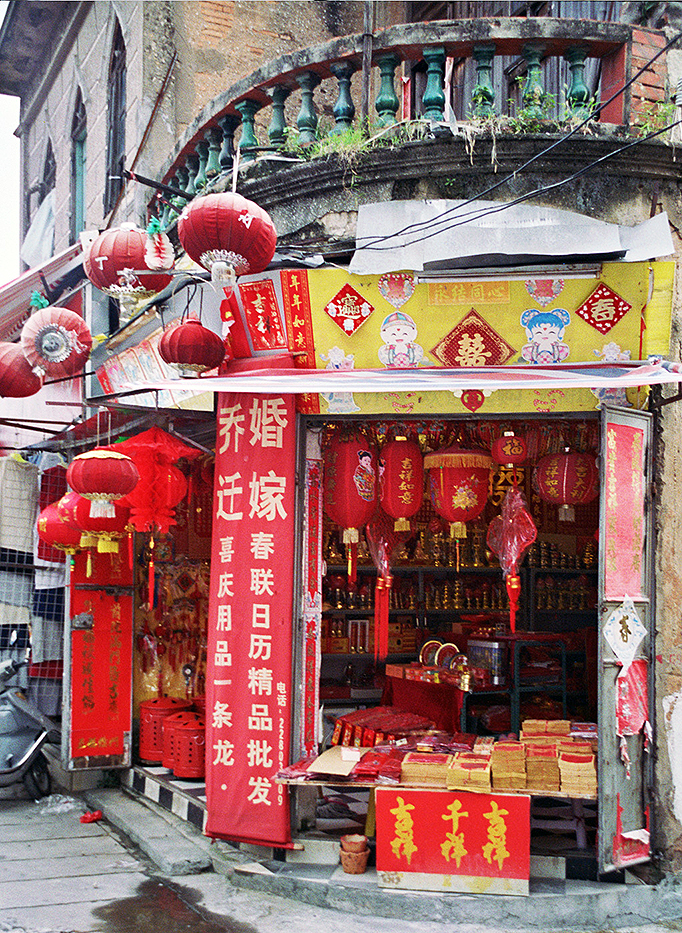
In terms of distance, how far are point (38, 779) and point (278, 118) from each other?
687 centimetres

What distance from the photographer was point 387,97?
6.57 metres

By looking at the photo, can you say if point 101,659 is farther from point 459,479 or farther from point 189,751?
point 459,479

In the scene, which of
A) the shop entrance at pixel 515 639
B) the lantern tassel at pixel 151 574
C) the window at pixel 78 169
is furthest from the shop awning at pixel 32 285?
the shop entrance at pixel 515 639

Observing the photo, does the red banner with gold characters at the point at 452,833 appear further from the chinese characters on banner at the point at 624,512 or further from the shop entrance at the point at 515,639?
the chinese characters on banner at the point at 624,512

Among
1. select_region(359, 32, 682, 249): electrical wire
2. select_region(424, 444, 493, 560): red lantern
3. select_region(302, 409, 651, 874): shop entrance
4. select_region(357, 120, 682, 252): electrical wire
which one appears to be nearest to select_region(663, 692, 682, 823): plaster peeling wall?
select_region(302, 409, 651, 874): shop entrance

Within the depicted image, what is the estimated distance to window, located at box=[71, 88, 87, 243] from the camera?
1303cm

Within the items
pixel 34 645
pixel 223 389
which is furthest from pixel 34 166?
pixel 223 389

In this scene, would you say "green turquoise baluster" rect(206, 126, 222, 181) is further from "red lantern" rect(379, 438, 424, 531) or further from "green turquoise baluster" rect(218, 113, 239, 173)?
"red lantern" rect(379, 438, 424, 531)

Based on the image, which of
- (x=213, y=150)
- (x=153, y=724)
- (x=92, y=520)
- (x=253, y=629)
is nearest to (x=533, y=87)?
(x=213, y=150)

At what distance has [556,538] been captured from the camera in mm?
10930

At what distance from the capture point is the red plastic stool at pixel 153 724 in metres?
9.18

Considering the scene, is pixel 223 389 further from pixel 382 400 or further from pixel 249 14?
pixel 249 14

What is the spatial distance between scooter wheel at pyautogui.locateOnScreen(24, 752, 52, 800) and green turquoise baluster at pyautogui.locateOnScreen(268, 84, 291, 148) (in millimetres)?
6434

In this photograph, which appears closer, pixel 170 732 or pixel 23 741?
pixel 170 732
